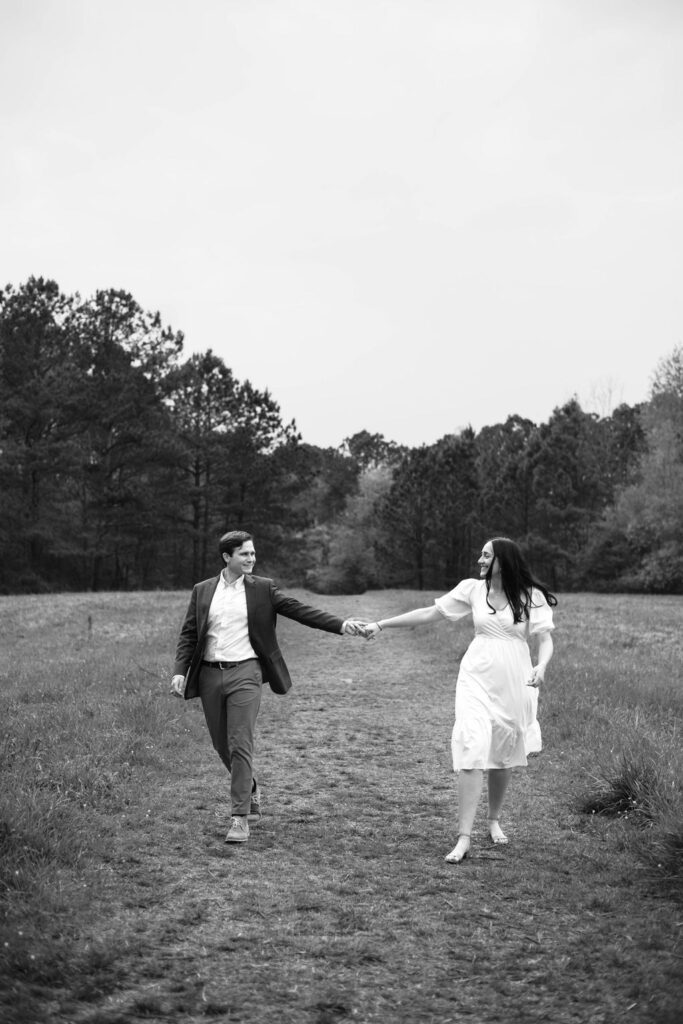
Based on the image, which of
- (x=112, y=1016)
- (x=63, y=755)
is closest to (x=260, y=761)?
(x=63, y=755)

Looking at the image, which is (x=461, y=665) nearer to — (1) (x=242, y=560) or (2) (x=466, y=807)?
(2) (x=466, y=807)

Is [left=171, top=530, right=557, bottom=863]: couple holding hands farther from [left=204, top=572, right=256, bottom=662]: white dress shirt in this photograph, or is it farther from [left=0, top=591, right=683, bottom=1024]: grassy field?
[left=0, top=591, right=683, bottom=1024]: grassy field

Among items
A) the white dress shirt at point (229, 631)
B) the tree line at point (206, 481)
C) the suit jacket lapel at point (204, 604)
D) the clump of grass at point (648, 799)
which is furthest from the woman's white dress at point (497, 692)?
the tree line at point (206, 481)

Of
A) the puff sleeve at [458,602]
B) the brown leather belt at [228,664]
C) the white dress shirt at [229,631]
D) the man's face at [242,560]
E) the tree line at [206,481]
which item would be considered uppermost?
the tree line at [206,481]

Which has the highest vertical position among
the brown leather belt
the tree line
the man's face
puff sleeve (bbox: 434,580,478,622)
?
the tree line

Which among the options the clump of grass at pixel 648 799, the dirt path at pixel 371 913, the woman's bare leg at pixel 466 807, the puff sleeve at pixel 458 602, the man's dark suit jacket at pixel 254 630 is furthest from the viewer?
the man's dark suit jacket at pixel 254 630

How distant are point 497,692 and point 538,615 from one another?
2.18 feet

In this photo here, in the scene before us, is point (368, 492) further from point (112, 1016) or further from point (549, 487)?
point (112, 1016)

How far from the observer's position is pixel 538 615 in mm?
7117

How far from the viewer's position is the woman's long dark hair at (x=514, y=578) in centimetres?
700

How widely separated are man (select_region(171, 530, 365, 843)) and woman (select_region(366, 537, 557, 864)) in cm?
127

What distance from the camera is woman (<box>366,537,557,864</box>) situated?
6812mm

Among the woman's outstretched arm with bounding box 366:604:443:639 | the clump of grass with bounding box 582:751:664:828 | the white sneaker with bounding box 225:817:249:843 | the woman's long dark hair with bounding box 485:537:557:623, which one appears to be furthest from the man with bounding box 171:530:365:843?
the clump of grass with bounding box 582:751:664:828

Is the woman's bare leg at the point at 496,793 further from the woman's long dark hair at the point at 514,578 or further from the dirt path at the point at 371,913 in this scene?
the woman's long dark hair at the point at 514,578
